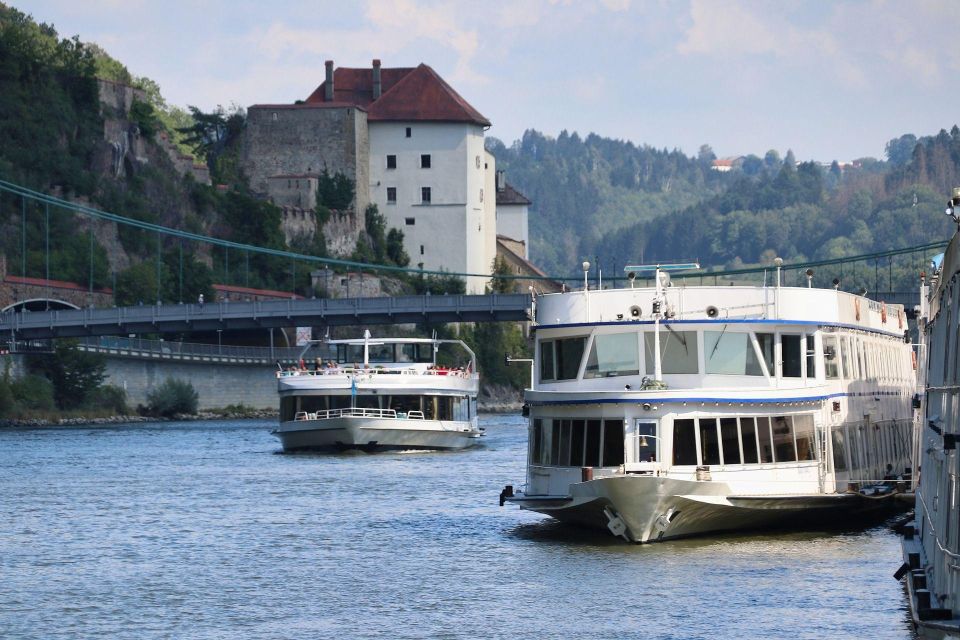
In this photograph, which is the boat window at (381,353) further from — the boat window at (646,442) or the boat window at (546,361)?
the boat window at (646,442)

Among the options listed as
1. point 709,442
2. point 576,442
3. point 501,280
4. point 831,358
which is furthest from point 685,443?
point 501,280

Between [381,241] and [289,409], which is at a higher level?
[381,241]

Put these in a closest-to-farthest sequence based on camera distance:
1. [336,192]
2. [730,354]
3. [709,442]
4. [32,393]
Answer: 1. [709,442]
2. [730,354]
3. [32,393]
4. [336,192]

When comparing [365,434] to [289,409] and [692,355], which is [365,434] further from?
[692,355]

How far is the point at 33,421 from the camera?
8094 cm

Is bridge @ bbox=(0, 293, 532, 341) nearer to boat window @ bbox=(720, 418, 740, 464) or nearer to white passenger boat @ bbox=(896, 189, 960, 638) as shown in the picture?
boat window @ bbox=(720, 418, 740, 464)

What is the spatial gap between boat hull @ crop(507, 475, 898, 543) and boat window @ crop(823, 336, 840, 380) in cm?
194

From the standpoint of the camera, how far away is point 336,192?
13550cm

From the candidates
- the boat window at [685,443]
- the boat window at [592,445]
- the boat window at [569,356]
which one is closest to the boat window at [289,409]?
the boat window at [569,356]

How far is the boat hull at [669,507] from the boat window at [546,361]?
1852mm

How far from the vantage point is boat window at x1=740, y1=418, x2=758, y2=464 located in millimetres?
27359

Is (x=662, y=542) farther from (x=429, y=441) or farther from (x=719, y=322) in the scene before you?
(x=429, y=441)

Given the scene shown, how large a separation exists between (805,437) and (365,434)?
28.7 metres

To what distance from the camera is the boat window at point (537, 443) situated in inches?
1142
